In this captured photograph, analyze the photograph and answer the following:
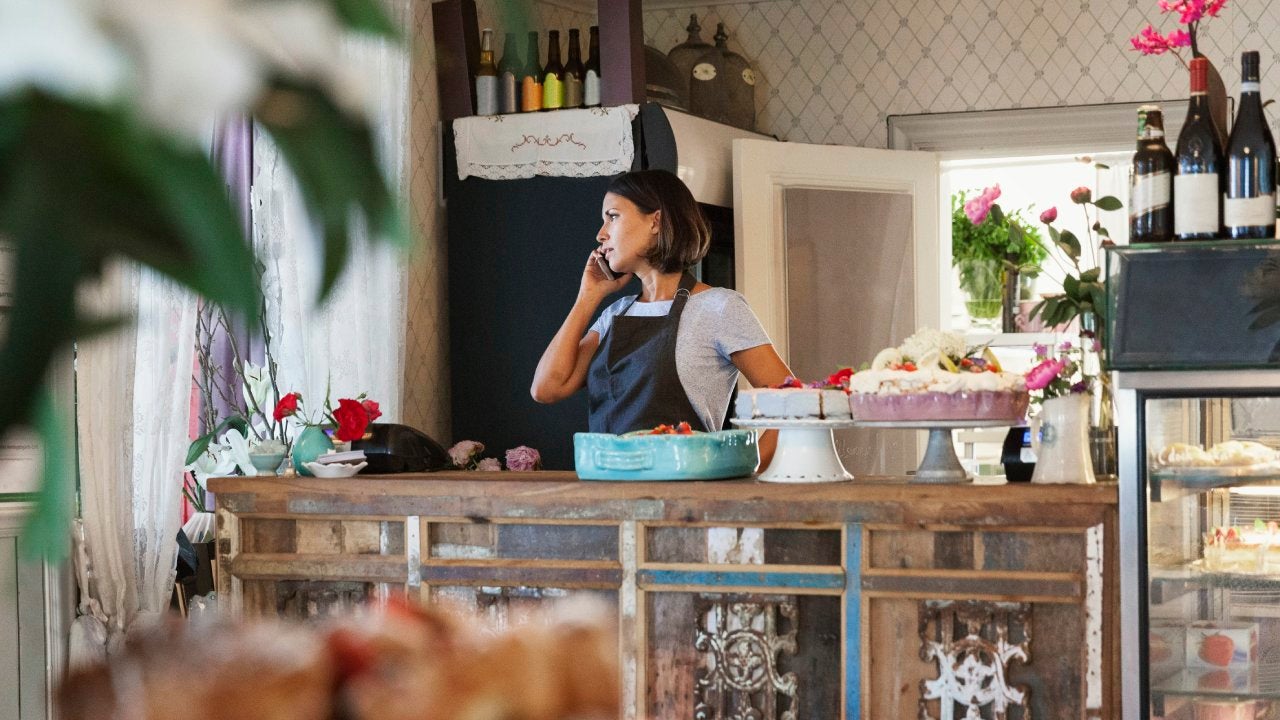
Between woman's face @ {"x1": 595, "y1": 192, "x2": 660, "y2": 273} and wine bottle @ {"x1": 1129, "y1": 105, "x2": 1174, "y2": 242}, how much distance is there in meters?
1.01

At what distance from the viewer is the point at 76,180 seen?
0.68 feet

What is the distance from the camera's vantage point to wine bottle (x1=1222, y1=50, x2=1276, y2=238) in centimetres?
240

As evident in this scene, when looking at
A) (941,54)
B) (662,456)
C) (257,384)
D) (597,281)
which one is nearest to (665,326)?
(597,281)

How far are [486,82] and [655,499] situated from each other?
2239 mm

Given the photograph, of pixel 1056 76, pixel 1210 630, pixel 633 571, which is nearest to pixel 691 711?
pixel 633 571

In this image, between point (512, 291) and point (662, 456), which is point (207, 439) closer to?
point (662, 456)

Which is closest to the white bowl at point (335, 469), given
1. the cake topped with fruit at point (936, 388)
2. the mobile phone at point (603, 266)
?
the mobile phone at point (603, 266)

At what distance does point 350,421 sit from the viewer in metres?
2.92

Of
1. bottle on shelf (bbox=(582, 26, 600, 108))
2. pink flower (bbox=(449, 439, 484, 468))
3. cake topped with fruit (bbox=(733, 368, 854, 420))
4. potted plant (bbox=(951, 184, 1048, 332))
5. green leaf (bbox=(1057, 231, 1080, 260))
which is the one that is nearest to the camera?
cake topped with fruit (bbox=(733, 368, 854, 420))

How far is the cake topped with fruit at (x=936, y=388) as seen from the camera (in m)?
2.43

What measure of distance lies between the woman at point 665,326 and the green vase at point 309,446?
24.2 inches

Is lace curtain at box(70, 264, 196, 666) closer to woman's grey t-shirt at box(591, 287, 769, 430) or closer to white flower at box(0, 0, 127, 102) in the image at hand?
woman's grey t-shirt at box(591, 287, 769, 430)

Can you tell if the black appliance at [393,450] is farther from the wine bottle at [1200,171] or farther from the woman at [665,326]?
the wine bottle at [1200,171]

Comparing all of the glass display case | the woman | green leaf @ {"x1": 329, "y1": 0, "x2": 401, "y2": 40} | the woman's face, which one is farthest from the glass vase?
green leaf @ {"x1": 329, "y1": 0, "x2": 401, "y2": 40}
